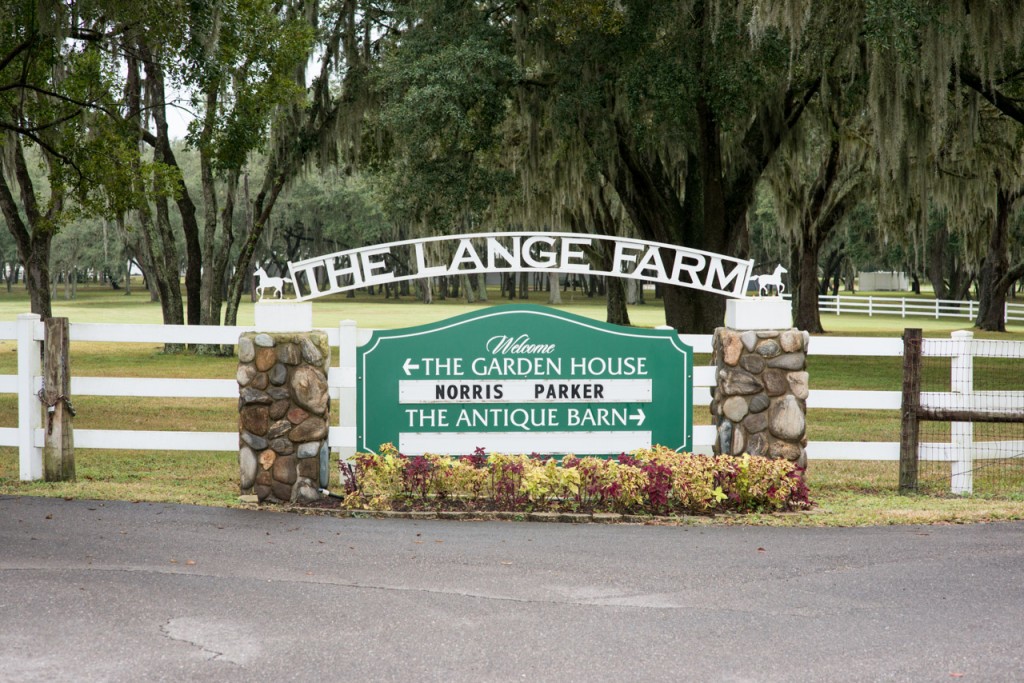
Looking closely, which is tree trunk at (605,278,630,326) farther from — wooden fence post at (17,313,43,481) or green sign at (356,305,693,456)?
wooden fence post at (17,313,43,481)

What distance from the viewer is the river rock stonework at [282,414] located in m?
8.19

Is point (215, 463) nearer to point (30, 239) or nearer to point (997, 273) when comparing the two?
point (30, 239)

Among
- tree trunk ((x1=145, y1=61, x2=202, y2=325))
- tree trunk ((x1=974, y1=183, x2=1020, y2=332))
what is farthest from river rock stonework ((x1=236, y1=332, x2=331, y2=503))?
→ tree trunk ((x1=974, y1=183, x2=1020, y2=332))

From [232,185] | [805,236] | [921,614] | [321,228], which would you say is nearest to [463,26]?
[232,185]

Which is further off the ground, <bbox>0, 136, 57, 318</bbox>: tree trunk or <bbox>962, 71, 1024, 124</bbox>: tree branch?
<bbox>962, 71, 1024, 124</bbox>: tree branch

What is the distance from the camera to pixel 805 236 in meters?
29.4

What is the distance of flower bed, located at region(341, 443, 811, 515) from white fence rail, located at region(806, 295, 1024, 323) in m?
41.1

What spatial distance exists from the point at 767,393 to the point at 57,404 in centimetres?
560

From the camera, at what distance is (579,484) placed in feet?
25.9

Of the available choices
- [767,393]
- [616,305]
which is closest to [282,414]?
[767,393]

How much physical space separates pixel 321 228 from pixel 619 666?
199ft

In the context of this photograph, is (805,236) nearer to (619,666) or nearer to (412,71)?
(412,71)

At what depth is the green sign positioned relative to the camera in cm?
859

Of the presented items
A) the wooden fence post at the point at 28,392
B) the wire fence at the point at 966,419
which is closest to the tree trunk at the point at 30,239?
the wooden fence post at the point at 28,392
